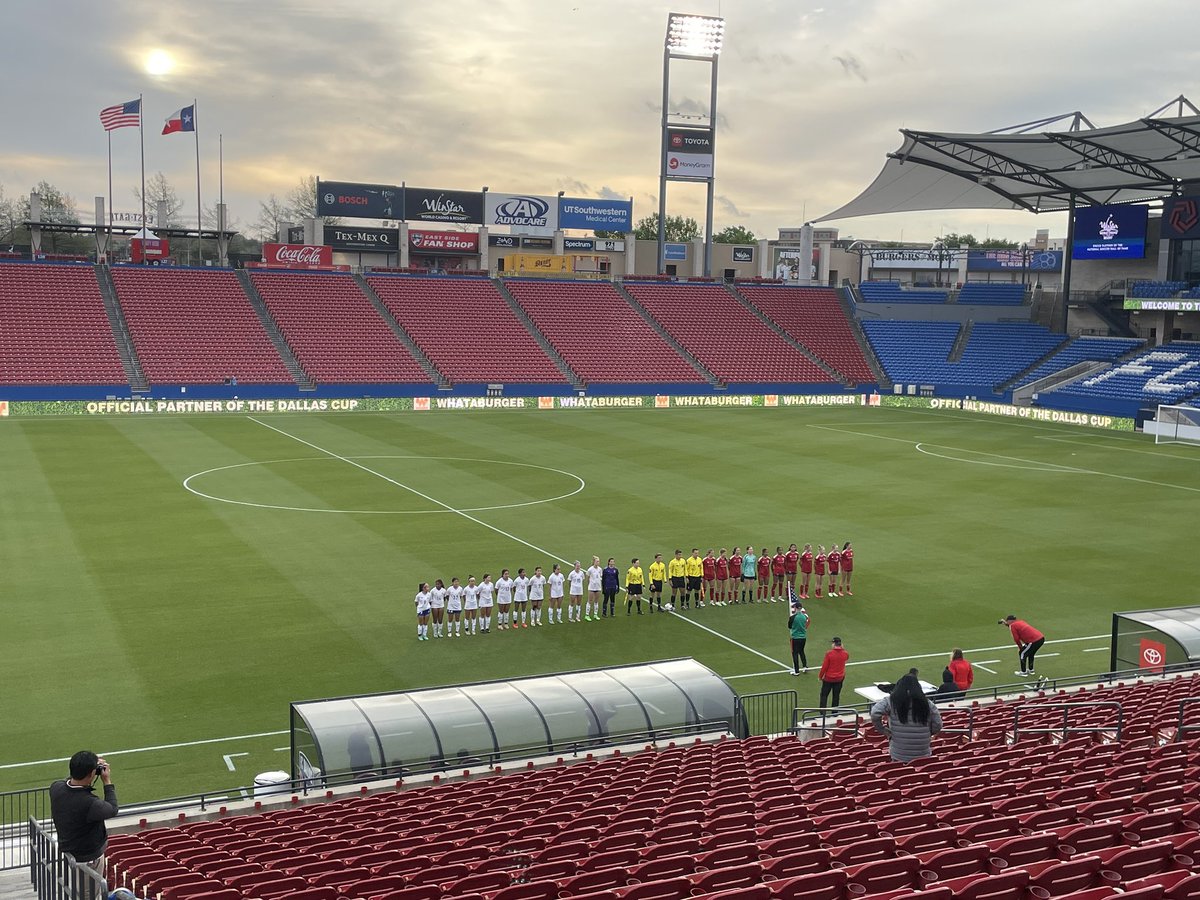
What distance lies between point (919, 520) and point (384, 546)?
57.2 feet

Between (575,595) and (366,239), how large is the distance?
71.2 meters

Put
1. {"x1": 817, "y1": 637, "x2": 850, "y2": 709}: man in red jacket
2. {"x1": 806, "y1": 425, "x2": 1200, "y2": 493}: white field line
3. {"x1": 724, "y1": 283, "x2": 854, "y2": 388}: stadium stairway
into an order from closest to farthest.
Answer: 1. {"x1": 817, "y1": 637, "x2": 850, "y2": 709}: man in red jacket
2. {"x1": 806, "y1": 425, "x2": 1200, "y2": 493}: white field line
3. {"x1": 724, "y1": 283, "x2": 854, "y2": 388}: stadium stairway

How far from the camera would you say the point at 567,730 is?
17.3m

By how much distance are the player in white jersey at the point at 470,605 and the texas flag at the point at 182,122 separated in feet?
201

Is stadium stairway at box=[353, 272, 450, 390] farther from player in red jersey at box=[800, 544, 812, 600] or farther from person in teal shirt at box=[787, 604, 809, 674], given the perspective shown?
person in teal shirt at box=[787, 604, 809, 674]

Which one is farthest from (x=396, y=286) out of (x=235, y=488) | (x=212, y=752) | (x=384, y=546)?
(x=212, y=752)

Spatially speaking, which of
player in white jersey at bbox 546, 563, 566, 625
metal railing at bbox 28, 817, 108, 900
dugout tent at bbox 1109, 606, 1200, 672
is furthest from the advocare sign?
metal railing at bbox 28, 817, 108, 900

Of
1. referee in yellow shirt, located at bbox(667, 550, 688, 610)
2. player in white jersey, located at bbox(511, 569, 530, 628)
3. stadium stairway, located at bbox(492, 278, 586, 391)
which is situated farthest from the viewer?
stadium stairway, located at bbox(492, 278, 586, 391)

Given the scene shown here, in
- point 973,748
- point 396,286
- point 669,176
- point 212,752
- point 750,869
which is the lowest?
point 212,752

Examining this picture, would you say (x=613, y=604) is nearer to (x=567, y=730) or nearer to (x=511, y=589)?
(x=511, y=589)

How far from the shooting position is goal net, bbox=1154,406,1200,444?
59.1 metres

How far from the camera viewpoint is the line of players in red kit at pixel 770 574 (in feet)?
95.0

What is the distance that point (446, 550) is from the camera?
32719mm

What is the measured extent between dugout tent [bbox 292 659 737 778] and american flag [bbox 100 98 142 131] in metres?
66.3
